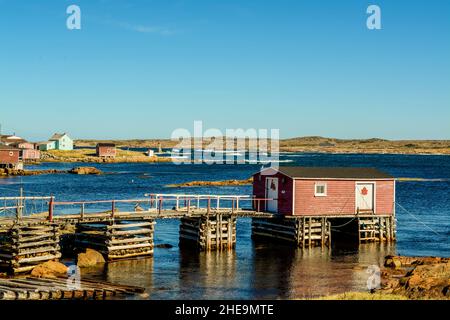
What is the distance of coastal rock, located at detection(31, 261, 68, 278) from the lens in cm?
2859

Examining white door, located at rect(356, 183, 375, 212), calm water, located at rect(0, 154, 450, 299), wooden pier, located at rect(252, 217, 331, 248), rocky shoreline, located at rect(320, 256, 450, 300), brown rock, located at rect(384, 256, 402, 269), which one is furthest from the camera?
white door, located at rect(356, 183, 375, 212)

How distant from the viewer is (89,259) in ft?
108

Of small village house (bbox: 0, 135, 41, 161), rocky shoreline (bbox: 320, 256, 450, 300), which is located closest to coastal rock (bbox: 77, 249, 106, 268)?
rocky shoreline (bbox: 320, 256, 450, 300)

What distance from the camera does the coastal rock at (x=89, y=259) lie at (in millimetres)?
32406

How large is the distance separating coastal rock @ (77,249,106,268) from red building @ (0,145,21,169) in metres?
88.3

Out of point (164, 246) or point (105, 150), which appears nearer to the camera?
point (164, 246)

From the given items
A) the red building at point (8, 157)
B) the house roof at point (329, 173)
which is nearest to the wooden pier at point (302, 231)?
the house roof at point (329, 173)

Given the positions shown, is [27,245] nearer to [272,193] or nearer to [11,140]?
[272,193]

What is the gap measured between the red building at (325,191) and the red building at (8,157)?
83.9 metres

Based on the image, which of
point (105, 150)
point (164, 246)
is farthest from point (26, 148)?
point (164, 246)

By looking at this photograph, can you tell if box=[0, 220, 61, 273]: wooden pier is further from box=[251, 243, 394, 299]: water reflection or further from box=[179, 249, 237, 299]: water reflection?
box=[251, 243, 394, 299]: water reflection

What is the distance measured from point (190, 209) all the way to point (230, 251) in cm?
414

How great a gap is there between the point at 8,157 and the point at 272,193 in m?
87.5

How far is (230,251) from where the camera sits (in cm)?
3850
